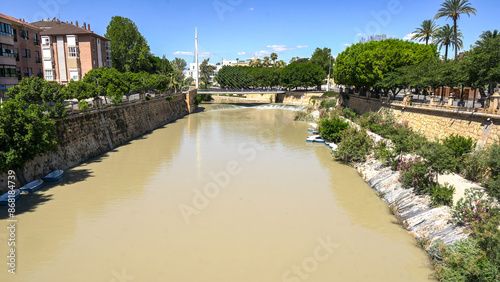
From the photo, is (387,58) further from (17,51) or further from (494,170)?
(17,51)

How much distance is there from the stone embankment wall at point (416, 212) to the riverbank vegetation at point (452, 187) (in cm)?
A: 39

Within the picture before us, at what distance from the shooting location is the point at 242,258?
13.7 meters

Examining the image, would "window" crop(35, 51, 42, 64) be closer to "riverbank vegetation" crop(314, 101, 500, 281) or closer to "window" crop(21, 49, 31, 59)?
"window" crop(21, 49, 31, 59)

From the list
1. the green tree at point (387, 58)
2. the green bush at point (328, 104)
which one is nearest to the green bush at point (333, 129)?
the green tree at point (387, 58)

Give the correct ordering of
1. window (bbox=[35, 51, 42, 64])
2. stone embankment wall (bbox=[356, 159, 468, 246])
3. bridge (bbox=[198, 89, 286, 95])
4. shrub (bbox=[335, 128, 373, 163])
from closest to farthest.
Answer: stone embankment wall (bbox=[356, 159, 468, 246]) < shrub (bbox=[335, 128, 373, 163]) < window (bbox=[35, 51, 42, 64]) < bridge (bbox=[198, 89, 286, 95])

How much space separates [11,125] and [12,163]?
2242 mm

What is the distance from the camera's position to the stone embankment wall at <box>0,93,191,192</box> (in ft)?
76.0

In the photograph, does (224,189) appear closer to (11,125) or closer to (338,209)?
(338,209)

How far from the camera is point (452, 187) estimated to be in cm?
1670

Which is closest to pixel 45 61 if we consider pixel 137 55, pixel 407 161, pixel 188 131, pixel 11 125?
pixel 137 55

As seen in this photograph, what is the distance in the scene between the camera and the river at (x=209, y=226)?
42.2 feet

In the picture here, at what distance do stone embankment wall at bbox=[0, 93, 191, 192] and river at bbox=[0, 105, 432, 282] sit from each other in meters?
1.57

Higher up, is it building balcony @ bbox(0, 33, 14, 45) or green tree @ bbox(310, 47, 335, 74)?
green tree @ bbox(310, 47, 335, 74)

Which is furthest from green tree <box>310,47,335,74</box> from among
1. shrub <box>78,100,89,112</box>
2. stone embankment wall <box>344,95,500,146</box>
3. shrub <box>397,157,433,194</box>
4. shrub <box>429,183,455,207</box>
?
shrub <box>429,183,455,207</box>
